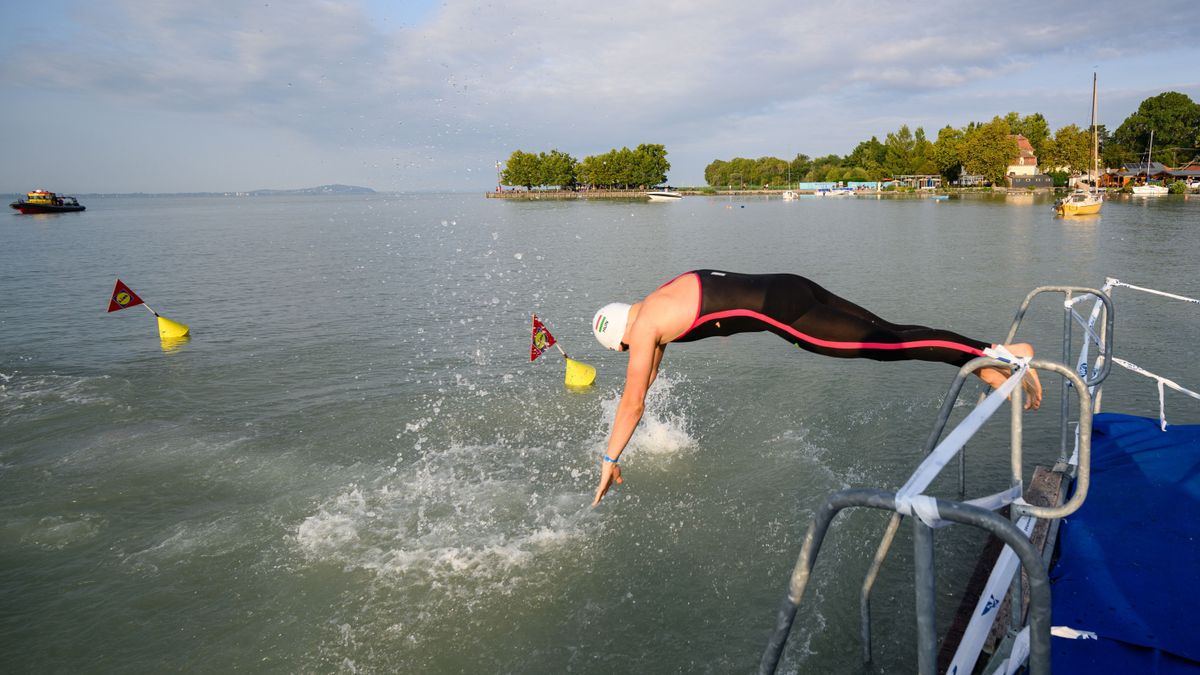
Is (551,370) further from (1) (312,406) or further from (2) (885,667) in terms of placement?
(2) (885,667)

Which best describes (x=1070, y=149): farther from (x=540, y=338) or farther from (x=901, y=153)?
(x=540, y=338)

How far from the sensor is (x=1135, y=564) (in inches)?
179

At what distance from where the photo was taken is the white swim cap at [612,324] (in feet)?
19.6

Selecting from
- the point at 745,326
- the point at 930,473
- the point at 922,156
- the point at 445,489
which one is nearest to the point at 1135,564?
the point at 745,326

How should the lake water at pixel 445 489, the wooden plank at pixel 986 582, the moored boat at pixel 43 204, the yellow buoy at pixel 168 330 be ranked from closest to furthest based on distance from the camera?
1. the wooden plank at pixel 986 582
2. the lake water at pixel 445 489
3. the yellow buoy at pixel 168 330
4. the moored boat at pixel 43 204

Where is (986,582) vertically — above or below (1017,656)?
below

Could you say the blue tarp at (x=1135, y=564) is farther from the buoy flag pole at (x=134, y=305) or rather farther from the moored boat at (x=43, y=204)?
the moored boat at (x=43, y=204)

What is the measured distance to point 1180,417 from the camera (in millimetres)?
9781

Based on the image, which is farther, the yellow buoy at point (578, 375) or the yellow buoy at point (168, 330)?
the yellow buoy at point (168, 330)

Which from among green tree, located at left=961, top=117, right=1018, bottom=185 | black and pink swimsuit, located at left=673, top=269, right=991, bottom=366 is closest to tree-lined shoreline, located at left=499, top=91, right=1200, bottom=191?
green tree, located at left=961, top=117, right=1018, bottom=185

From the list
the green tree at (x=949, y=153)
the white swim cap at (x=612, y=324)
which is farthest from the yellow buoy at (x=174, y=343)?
the green tree at (x=949, y=153)

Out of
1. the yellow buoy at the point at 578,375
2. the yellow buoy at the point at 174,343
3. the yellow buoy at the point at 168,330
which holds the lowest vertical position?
the yellow buoy at the point at 578,375

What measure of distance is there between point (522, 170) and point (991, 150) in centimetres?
12361

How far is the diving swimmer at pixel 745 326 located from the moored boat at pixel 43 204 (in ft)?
451
